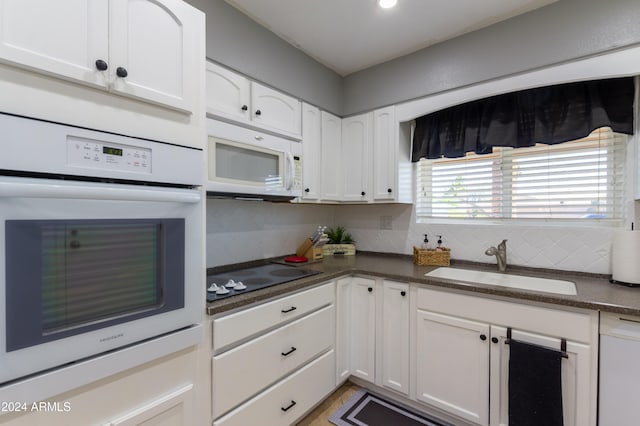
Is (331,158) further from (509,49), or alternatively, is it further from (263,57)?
(509,49)

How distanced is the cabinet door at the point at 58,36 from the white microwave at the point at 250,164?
59 centimetres

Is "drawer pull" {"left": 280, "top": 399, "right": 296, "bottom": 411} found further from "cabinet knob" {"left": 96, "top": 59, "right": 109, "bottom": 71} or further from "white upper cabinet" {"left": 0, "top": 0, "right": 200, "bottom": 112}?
"cabinet knob" {"left": 96, "top": 59, "right": 109, "bottom": 71}

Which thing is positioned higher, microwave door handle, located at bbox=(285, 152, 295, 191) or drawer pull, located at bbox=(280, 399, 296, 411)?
microwave door handle, located at bbox=(285, 152, 295, 191)

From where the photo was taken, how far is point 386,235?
106 inches

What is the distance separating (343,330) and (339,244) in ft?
2.76

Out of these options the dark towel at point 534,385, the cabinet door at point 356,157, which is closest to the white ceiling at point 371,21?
the cabinet door at point 356,157

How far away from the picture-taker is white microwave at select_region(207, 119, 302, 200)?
5.02 ft

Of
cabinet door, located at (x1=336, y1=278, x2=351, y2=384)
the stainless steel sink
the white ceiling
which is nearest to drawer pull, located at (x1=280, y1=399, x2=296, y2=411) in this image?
cabinet door, located at (x1=336, y1=278, x2=351, y2=384)

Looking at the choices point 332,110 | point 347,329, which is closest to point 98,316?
point 347,329

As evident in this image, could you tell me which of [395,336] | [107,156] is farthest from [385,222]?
[107,156]

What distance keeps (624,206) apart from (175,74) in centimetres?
253

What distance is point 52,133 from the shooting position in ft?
2.77

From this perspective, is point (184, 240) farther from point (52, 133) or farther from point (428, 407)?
point (428, 407)

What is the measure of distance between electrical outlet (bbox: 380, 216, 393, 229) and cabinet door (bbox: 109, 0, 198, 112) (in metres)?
1.96
